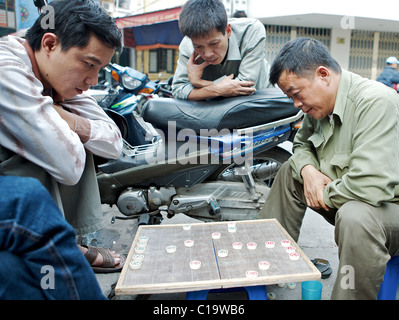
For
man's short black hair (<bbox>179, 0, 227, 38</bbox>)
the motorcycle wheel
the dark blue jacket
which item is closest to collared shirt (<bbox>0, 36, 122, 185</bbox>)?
man's short black hair (<bbox>179, 0, 227, 38</bbox>)

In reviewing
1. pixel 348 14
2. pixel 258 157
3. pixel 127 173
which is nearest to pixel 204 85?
pixel 258 157

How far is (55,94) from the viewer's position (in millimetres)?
1761

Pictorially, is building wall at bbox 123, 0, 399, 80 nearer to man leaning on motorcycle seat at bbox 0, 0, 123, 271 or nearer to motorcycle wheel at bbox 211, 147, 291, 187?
motorcycle wheel at bbox 211, 147, 291, 187

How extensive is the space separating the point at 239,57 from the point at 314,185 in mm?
1113

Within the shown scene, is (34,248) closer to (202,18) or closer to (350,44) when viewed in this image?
(202,18)

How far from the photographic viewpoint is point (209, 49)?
224 cm

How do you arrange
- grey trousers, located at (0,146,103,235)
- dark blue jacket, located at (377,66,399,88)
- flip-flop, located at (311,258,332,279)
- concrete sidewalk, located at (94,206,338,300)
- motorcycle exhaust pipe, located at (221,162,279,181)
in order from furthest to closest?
1. dark blue jacket, located at (377,66,399,88)
2. motorcycle exhaust pipe, located at (221,162,279,181)
3. flip-flop, located at (311,258,332,279)
4. concrete sidewalk, located at (94,206,338,300)
5. grey trousers, located at (0,146,103,235)

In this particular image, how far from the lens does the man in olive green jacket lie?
54.5 inches

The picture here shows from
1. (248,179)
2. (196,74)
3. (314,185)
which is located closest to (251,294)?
(314,185)

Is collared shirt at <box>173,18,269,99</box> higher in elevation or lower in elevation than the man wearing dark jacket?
higher

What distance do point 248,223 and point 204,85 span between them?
980 mm

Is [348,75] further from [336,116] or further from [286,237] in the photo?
[286,237]

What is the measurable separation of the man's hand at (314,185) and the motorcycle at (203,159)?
2.05 ft

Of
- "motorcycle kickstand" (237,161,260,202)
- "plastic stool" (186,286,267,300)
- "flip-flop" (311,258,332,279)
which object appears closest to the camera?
"plastic stool" (186,286,267,300)
